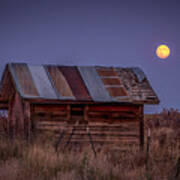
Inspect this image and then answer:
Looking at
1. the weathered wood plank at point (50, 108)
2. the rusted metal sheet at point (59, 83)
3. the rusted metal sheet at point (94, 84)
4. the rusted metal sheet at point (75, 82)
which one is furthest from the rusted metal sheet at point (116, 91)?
the weathered wood plank at point (50, 108)

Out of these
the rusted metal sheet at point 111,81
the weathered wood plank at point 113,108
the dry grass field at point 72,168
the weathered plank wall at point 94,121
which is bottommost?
the dry grass field at point 72,168

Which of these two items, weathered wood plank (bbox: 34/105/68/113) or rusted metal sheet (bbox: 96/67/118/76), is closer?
weathered wood plank (bbox: 34/105/68/113)

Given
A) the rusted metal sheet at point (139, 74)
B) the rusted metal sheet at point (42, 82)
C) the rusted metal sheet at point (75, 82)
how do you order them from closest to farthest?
the rusted metal sheet at point (42, 82)
the rusted metal sheet at point (75, 82)
the rusted metal sheet at point (139, 74)

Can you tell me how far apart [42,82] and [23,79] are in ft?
2.50

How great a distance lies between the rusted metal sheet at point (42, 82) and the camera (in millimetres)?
12007

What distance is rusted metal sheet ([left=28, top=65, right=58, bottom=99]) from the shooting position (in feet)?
39.4

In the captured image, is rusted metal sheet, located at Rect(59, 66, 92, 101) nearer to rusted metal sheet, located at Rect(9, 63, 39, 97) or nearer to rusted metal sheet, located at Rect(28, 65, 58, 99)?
rusted metal sheet, located at Rect(28, 65, 58, 99)

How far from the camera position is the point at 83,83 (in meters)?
13.3

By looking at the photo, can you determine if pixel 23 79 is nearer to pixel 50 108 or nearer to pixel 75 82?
pixel 50 108

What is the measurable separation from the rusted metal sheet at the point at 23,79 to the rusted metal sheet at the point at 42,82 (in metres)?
0.18

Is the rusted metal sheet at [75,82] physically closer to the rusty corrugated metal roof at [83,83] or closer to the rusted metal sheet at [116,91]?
the rusty corrugated metal roof at [83,83]

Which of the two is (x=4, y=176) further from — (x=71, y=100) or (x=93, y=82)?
(x=93, y=82)

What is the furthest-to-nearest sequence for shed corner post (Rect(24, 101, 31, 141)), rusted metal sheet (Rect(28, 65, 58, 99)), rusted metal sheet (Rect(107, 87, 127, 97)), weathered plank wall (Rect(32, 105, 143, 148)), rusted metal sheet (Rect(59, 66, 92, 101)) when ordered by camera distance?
rusted metal sheet (Rect(107, 87, 127, 97)), rusted metal sheet (Rect(59, 66, 92, 101)), weathered plank wall (Rect(32, 105, 143, 148)), rusted metal sheet (Rect(28, 65, 58, 99)), shed corner post (Rect(24, 101, 31, 141))

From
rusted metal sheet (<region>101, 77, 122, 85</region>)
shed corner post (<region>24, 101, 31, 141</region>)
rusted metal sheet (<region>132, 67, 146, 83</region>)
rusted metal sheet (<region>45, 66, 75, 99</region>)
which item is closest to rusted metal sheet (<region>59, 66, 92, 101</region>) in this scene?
rusted metal sheet (<region>45, 66, 75, 99</region>)
